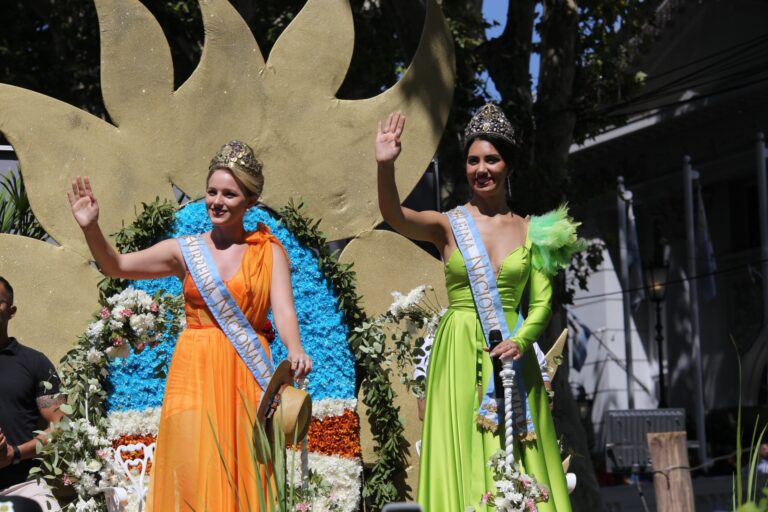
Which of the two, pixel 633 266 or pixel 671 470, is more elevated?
pixel 633 266

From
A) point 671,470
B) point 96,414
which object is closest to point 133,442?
point 96,414

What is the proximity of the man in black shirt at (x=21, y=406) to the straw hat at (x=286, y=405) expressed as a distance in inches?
62.5

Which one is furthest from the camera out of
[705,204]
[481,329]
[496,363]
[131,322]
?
[705,204]

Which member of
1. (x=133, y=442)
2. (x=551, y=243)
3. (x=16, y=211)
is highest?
(x=16, y=211)

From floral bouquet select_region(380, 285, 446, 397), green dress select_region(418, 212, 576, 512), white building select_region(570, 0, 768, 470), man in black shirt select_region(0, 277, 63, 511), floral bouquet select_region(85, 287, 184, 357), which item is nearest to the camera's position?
green dress select_region(418, 212, 576, 512)

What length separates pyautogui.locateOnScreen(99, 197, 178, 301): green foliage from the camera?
6.96 m

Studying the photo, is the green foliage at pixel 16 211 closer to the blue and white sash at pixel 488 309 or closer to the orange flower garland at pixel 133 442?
the orange flower garland at pixel 133 442

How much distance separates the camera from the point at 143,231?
7.05 meters

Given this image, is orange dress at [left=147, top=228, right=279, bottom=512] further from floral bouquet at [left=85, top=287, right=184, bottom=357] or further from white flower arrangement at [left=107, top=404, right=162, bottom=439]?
white flower arrangement at [left=107, top=404, right=162, bottom=439]

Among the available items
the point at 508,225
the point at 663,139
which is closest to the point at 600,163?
the point at 663,139

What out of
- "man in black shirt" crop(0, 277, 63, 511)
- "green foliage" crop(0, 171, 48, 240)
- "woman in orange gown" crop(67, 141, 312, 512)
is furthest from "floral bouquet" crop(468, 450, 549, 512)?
"green foliage" crop(0, 171, 48, 240)

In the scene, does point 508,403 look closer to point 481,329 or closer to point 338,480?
point 481,329

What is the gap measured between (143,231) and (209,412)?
6.52ft

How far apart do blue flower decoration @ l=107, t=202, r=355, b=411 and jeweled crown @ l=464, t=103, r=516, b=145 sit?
186 cm
